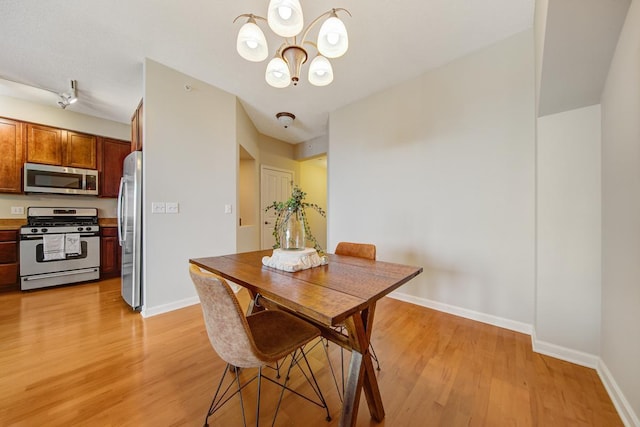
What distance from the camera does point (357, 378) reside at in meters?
1.04

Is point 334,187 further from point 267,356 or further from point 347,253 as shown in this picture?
point 267,356

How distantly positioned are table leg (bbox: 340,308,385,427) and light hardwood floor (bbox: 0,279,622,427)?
14 centimetres

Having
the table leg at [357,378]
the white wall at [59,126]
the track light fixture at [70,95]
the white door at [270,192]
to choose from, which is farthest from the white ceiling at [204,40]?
the table leg at [357,378]

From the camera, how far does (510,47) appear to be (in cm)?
210

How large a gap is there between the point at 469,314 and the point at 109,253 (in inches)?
206

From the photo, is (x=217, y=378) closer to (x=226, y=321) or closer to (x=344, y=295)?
(x=226, y=321)

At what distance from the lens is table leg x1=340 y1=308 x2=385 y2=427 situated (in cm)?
102

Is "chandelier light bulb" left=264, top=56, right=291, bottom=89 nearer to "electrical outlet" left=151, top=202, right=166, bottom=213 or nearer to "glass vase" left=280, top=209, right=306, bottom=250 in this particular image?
"glass vase" left=280, top=209, right=306, bottom=250

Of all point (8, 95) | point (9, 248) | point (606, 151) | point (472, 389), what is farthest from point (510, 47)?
point (9, 248)

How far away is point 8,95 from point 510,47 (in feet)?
20.1

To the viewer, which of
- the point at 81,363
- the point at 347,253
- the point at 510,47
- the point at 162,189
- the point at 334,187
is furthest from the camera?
the point at 334,187

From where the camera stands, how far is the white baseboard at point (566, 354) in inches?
61.7

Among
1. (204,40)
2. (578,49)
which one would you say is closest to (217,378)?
(204,40)

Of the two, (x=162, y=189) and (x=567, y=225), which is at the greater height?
(x=162, y=189)
